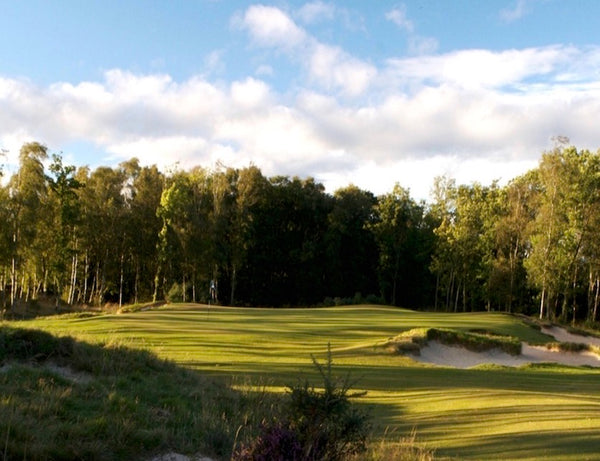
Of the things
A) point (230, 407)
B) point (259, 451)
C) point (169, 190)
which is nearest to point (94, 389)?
point (230, 407)

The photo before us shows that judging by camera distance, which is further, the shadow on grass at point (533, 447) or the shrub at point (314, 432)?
the shadow on grass at point (533, 447)

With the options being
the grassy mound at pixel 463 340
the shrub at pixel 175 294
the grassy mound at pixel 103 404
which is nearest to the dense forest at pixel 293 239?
the shrub at pixel 175 294

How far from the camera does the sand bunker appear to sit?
77.8 ft

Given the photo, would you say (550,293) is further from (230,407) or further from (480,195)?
(230,407)

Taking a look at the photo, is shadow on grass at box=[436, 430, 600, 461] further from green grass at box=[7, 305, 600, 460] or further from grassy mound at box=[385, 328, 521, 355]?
grassy mound at box=[385, 328, 521, 355]

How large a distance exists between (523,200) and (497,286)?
812cm

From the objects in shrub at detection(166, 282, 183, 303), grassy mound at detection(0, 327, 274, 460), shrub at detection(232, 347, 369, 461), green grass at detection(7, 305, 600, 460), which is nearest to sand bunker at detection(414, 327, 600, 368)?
green grass at detection(7, 305, 600, 460)

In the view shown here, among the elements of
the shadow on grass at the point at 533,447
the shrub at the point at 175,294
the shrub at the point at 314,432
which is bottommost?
the shrub at the point at 175,294

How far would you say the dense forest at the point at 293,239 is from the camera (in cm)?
4600

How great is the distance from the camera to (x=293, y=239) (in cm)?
6438

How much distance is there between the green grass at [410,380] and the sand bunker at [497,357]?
2.24 metres

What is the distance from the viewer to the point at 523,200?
172ft

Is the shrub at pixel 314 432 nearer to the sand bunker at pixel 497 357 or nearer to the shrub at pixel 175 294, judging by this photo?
the sand bunker at pixel 497 357

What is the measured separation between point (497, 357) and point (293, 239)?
40.3 metres
